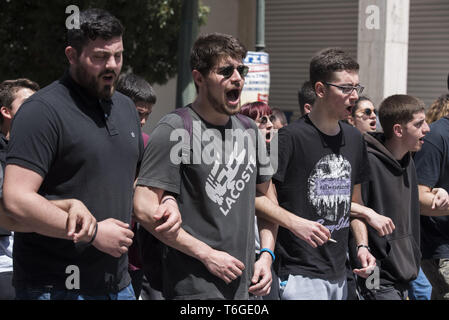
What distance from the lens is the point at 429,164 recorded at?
216 inches

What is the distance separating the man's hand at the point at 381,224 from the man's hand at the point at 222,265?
1345 mm

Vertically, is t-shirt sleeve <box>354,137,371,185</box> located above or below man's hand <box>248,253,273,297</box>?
above

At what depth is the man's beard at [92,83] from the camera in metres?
3.32

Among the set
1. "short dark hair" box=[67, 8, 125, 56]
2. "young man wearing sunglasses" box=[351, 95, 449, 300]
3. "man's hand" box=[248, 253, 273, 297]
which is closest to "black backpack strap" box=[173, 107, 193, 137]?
"short dark hair" box=[67, 8, 125, 56]

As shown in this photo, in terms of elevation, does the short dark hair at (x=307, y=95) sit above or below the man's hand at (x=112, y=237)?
above

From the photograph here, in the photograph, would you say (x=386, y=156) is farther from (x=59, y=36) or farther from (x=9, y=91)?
(x=59, y=36)

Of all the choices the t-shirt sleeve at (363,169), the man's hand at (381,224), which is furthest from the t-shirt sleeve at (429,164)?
the man's hand at (381,224)

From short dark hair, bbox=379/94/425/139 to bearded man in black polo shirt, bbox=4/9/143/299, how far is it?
241cm

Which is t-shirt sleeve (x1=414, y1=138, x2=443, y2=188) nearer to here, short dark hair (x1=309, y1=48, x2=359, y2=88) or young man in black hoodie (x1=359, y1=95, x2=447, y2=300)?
young man in black hoodie (x1=359, y1=95, x2=447, y2=300)

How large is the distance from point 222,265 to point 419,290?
104 inches

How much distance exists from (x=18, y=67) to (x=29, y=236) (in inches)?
335

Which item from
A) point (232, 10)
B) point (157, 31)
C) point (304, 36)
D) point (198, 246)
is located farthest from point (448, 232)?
point (232, 10)

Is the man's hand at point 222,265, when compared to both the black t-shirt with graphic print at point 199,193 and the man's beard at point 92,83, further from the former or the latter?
the man's beard at point 92,83

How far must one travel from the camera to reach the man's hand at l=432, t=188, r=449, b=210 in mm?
5242
